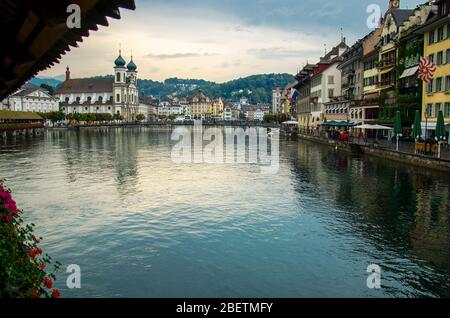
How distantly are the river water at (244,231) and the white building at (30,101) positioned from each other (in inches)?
4901

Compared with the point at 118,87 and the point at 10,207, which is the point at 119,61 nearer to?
the point at 118,87

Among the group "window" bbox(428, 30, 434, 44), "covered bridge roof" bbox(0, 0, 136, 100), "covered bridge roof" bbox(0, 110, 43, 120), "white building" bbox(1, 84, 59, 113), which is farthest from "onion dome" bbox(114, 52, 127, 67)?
"covered bridge roof" bbox(0, 0, 136, 100)

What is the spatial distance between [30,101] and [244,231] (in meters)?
154

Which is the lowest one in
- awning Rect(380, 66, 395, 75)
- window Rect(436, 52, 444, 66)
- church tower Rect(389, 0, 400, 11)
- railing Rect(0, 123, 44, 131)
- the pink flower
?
the pink flower

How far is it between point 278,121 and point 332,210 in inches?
5802

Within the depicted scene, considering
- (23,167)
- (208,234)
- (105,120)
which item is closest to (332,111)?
(23,167)

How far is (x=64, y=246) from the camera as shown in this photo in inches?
653

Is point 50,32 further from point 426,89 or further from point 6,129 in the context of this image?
point 6,129

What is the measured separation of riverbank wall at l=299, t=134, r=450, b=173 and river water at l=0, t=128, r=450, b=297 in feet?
3.65

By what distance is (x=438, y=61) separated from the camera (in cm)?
4422

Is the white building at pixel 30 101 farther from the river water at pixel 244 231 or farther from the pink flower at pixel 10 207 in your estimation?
the pink flower at pixel 10 207

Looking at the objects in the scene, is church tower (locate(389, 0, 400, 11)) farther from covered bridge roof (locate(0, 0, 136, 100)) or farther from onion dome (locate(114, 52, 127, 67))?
onion dome (locate(114, 52, 127, 67))

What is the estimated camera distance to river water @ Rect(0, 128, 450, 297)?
13.1m

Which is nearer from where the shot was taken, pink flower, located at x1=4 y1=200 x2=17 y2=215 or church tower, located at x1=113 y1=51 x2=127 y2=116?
pink flower, located at x1=4 y1=200 x2=17 y2=215
